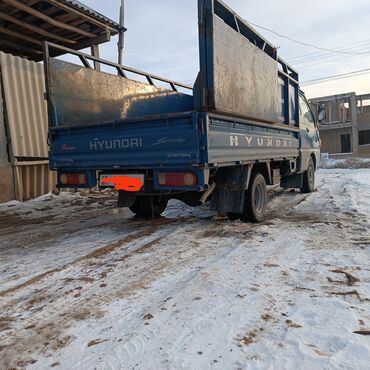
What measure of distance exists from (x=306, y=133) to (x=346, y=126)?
20.7 m

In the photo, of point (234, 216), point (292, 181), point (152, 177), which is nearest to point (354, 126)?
point (292, 181)

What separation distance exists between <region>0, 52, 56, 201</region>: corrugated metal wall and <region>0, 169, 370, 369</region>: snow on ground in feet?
13.5

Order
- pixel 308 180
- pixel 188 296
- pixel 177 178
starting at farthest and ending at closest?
pixel 308 180 → pixel 177 178 → pixel 188 296

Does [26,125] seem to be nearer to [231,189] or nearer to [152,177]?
[152,177]

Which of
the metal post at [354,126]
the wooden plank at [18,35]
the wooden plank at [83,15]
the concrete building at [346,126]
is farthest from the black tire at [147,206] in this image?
the metal post at [354,126]

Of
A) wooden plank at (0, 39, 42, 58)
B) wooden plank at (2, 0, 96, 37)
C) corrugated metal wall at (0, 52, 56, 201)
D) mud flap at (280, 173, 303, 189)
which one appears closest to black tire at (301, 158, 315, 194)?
mud flap at (280, 173, 303, 189)

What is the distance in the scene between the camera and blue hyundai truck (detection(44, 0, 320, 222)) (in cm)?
498

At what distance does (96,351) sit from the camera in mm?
2518

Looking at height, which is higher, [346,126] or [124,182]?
[346,126]

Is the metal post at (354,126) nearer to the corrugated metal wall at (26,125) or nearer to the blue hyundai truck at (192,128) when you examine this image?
the blue hyundai truck at (192,128)

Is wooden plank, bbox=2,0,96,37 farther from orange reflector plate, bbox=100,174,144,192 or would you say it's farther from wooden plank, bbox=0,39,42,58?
orange reflector plate, bbox=100,174,144,192

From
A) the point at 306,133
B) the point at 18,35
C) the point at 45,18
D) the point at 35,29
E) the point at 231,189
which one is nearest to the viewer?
the point at 231,189

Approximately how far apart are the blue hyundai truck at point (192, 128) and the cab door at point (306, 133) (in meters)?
1.54

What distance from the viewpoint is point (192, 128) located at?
16.0 ft
